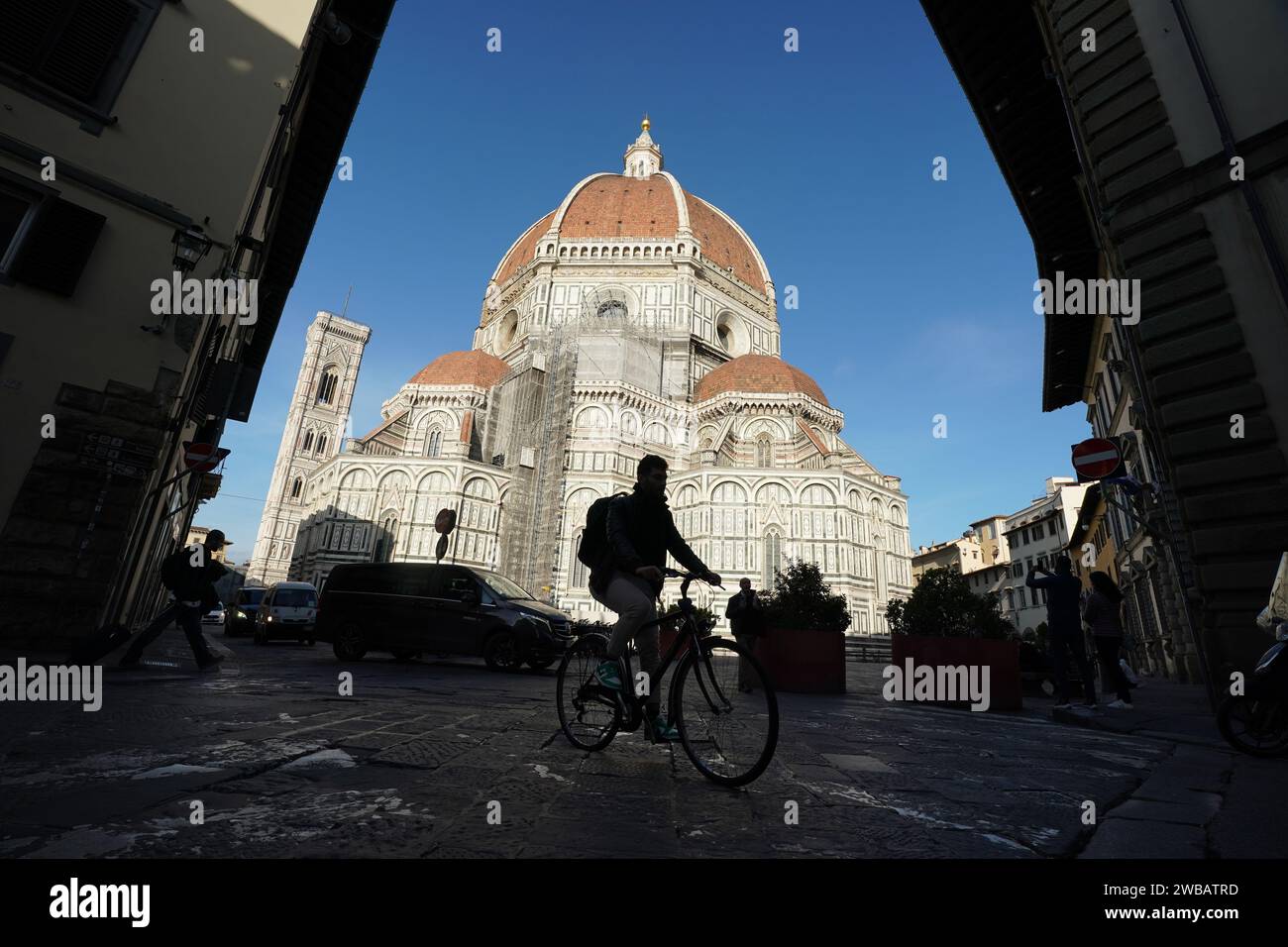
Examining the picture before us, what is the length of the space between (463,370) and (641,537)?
46542 mm

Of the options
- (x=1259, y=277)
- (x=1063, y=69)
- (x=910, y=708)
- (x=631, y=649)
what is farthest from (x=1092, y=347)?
(x=631, y=649)

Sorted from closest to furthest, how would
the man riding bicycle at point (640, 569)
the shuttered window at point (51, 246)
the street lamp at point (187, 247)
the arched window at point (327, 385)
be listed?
1. the man riding bicycle at point (640, 569)
2. the shuttered window at point (51, 246)
3. the street lamp at point (187, 247)
4. the arched window at point (327, 385)

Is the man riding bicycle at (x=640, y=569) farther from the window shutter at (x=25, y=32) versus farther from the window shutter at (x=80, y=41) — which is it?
the window shutter at (x=25, y=32)

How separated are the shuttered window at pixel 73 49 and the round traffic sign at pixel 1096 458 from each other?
1281 cm

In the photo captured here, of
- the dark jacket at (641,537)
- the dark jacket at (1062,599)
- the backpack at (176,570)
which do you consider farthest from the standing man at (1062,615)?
the backpack at (176,570)

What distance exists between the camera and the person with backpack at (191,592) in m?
6.99

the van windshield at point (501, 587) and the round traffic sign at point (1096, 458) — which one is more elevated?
the round traffic sign at point (1096, 458)

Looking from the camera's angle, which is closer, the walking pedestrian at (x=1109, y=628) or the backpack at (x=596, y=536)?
the backpack at (x=596, y=536)

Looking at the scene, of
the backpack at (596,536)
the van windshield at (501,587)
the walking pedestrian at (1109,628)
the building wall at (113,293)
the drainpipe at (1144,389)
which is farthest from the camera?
the van windshield at (501,587)

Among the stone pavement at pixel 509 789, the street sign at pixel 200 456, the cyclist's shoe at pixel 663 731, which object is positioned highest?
the street sign at pixel 200 456

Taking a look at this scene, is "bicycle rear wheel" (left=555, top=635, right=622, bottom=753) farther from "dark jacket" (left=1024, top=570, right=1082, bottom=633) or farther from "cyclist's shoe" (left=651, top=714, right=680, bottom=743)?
"dark jacket" (left=1024, top=570, right=1082, bottom=633)

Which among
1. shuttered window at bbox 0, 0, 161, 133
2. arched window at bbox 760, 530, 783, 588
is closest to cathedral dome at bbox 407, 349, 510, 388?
arched window at bbox 760, 530, 783, 588

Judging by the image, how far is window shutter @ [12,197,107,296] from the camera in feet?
23.9
